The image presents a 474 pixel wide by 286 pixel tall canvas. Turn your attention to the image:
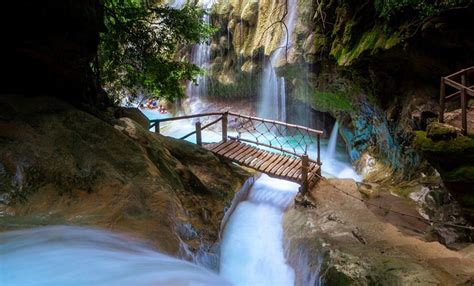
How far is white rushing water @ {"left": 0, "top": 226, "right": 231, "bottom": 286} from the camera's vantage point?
318 centimetres

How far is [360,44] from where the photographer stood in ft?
33.9

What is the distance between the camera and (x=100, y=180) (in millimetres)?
4996

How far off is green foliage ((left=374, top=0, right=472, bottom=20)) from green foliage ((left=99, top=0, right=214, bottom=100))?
4.55 meters

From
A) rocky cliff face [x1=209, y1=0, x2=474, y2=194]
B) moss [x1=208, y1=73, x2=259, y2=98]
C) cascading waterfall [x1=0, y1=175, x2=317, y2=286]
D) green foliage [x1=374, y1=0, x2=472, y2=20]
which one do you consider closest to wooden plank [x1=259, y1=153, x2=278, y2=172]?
rocky cliff face [x1=209, y1=0, x2=474, y2=194]

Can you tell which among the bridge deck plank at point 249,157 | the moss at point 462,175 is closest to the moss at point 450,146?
the moss at point 462,175

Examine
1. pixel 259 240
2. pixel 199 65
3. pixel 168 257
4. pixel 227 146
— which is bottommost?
pixel 259 240

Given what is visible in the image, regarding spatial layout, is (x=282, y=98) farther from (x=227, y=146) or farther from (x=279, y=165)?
(x=279, y=165)

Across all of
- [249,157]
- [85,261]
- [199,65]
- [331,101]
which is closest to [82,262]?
[85,261]

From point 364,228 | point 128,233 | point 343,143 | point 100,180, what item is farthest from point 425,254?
point 343,143

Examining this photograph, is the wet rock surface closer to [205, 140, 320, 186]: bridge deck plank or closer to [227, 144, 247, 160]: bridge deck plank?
[205, 140, 320, 186]: bridge deck plank

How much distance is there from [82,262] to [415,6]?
8.64m

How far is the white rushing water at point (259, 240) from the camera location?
7262 millimetres

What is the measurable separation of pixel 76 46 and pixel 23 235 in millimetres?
3900

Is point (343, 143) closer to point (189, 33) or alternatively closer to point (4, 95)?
A: point (189, 33)
